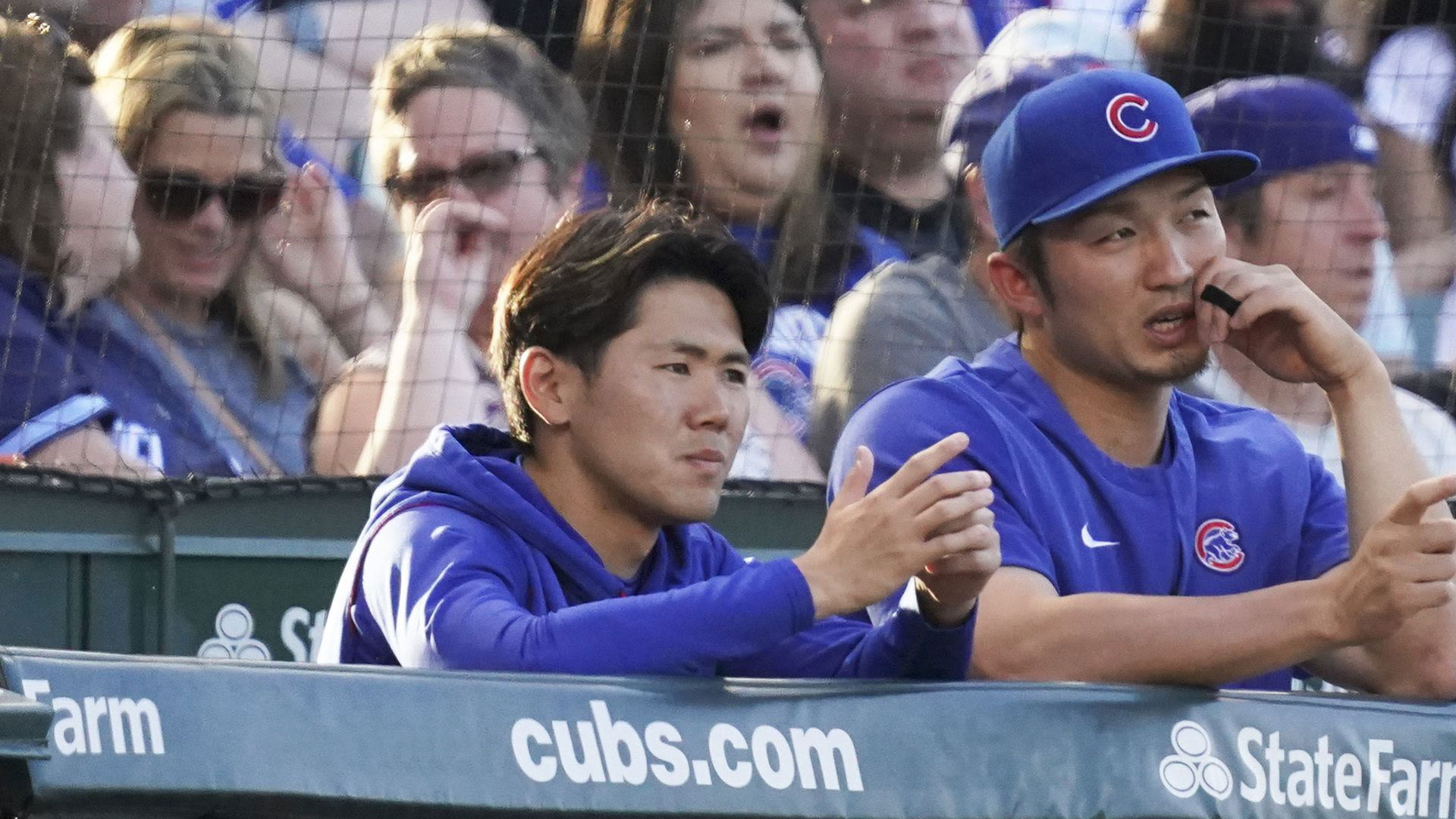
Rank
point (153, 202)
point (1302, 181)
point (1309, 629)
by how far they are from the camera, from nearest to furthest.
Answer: point (1309, 629) < point (153, 202) < point (1302, 181)

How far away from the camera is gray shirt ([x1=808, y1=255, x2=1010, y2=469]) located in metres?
4.42

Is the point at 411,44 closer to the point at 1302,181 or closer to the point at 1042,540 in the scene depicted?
the point at 1302,181

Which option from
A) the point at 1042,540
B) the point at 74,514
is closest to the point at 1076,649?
the point at 1042,540

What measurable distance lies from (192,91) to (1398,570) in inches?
112

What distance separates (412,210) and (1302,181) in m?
2.11

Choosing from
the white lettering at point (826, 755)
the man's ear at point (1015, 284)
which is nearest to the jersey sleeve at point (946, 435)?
the man's ear at point (1015, 284)

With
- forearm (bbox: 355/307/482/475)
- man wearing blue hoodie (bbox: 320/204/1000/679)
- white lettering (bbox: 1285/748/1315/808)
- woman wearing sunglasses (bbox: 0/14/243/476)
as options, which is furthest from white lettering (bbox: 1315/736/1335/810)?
woman wearing sunglasses (bbox: 0/14/243/476)

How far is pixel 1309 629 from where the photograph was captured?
2.16 meters

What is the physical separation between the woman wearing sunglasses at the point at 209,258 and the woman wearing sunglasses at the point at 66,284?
41mm

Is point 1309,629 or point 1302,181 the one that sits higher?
point 1302,181

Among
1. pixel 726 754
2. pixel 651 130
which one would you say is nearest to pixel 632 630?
pixel 726 754

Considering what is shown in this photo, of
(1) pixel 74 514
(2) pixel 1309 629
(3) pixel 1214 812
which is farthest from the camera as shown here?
(1) pixel 74 514

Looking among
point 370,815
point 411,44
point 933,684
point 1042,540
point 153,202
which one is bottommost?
point 370,815

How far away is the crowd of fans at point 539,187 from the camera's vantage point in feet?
13.4
